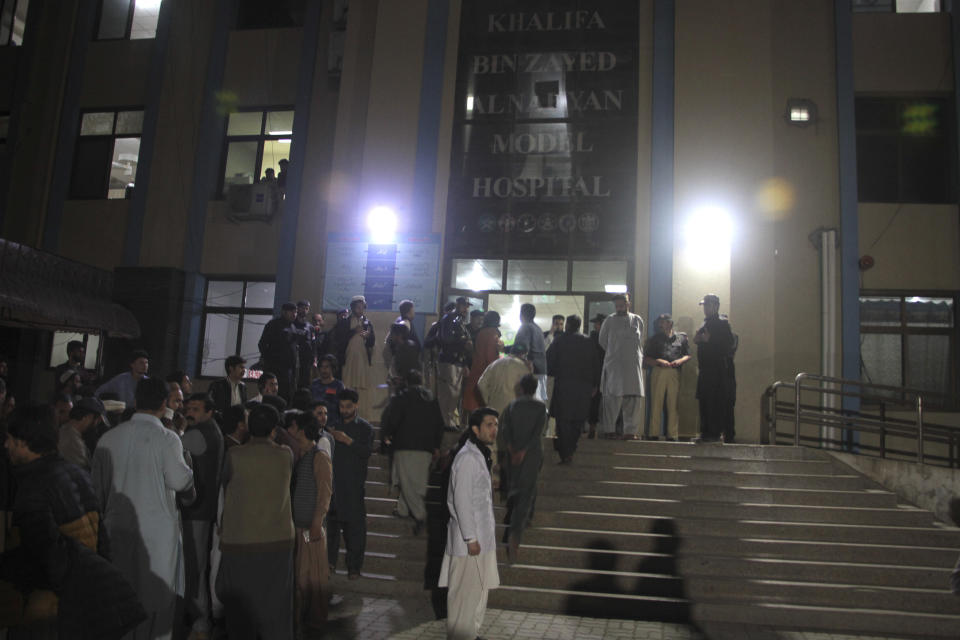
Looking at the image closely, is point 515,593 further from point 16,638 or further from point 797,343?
point 797,343

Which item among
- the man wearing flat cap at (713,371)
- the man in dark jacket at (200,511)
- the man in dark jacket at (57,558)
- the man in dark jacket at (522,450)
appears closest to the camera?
the man in dark jacket at (57,558)

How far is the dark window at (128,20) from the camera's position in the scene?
55.0ft

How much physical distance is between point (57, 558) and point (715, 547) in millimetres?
6010

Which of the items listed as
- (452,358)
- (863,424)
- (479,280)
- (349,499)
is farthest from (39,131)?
(863,424)

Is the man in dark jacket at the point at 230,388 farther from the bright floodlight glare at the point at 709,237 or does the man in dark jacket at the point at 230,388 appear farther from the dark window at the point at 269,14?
the dark window at the point at 269,14

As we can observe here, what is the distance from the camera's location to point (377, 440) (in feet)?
35.1

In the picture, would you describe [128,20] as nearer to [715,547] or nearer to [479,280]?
[479,280]

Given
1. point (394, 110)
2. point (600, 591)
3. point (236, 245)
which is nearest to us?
point (600, 591)

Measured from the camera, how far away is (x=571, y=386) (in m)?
8.95

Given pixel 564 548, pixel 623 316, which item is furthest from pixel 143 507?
pixel 623 316

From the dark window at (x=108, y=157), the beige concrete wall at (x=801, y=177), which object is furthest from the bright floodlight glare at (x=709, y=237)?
the dark window at (x=108, y=157)

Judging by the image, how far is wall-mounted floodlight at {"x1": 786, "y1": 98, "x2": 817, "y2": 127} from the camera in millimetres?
13320

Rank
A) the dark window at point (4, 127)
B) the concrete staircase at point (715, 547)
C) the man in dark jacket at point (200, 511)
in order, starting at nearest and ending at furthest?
the man in dark jacket at point (200, 511), the concrete staircase at point (715, 547), the dark window at point (4, 127)

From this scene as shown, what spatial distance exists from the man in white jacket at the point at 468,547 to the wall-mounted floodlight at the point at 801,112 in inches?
411
